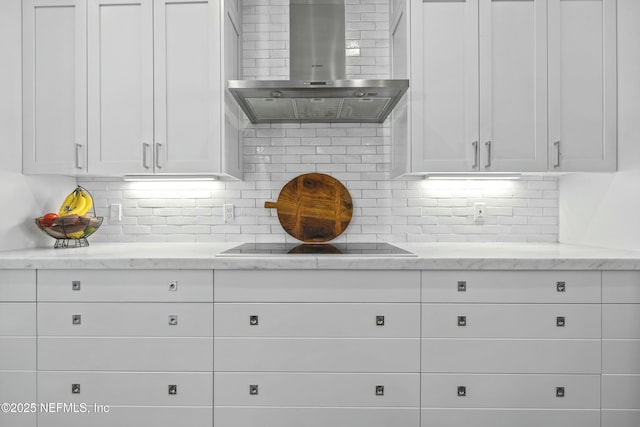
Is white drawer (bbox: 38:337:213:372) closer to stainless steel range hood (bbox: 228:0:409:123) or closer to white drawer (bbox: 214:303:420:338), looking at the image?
white drawer (bbox: 214:303:420:338)

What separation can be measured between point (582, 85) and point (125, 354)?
2.78 m

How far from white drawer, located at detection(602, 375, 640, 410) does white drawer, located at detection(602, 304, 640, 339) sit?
0.66 ft

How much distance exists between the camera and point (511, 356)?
1.99m

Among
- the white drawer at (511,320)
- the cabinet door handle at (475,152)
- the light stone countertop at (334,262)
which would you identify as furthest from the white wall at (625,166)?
the cabinet door handle at (475,152)

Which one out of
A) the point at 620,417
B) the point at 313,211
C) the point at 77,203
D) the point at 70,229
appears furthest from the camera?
the point at 313,211

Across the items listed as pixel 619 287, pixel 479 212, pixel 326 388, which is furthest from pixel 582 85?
pixel 326 388

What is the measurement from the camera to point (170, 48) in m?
2.29

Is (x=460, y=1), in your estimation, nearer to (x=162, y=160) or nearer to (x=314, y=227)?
(x=314, y=227)

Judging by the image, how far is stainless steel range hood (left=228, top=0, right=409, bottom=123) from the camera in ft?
7.44

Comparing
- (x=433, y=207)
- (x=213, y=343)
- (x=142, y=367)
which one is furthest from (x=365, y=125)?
(x=142, y=367)

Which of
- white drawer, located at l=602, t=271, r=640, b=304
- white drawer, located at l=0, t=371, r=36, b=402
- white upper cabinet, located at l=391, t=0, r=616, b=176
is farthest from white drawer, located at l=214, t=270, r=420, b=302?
white drawer, located at l=0, t=371, r=36, b=402

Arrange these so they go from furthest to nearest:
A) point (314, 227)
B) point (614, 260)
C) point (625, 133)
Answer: point (314, 227) < point (625, 133) < point (614, 260)

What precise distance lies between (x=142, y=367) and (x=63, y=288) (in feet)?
1.80

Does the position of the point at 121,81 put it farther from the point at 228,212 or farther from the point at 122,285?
the point at 122,285
